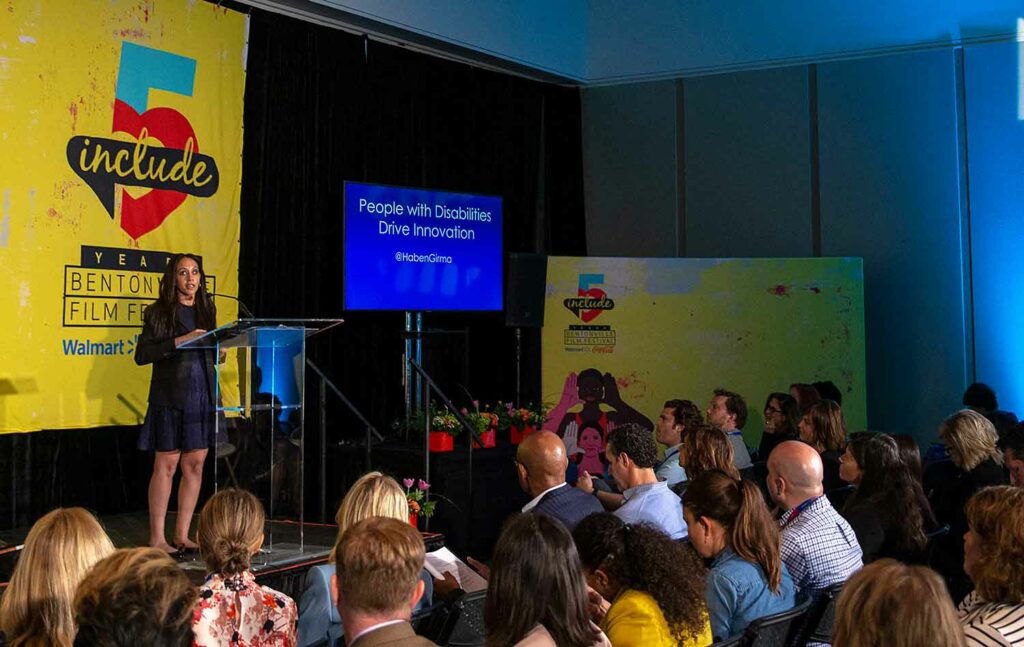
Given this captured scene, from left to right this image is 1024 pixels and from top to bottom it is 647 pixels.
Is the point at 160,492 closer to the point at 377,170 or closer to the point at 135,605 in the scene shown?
the point at 135,605

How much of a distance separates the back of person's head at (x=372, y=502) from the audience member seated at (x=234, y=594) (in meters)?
0.29

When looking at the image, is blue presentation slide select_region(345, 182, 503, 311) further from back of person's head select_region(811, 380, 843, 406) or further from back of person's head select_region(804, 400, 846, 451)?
back of person's head select_region(804, 400, 846, 451)

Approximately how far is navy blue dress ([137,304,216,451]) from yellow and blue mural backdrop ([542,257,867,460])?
3.99 metres

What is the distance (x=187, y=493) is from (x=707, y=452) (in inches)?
89.7

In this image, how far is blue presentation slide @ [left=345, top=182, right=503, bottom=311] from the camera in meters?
7.70

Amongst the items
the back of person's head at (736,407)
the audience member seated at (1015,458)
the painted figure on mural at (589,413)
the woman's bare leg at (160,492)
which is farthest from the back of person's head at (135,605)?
the painted figure on mural at (589,413)

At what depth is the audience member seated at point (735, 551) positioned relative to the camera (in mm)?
2930

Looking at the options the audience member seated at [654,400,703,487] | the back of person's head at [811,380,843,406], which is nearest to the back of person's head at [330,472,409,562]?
the audience member seated at [654,400,703,487]

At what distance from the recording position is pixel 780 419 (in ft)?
21.4

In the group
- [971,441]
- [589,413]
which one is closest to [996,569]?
[971,441]

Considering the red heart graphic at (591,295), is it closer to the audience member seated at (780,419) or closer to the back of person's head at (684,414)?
the audience member seated at (780,419)

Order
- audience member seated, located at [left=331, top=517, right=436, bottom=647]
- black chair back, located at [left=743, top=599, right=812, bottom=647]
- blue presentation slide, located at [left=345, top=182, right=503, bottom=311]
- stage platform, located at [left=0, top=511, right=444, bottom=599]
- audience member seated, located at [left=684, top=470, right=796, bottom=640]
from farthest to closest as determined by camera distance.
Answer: blue presentation slide, located at [left=345, top=182, right=503, bottom=311], stage platform, located at [left=0, top=511, right=444, bottom=599], audience member seated, located at [left=684, top=470, right=796, bottom=640], black chair back, located at [left=743, top=599, right=812, bottom=647], audience member seated, located at [left=331, top=517, right=436, bottom=647]

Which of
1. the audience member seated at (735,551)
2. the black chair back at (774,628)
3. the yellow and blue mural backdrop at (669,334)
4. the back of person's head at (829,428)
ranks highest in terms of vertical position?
the yellow and blue mural backdrop at (669,334)

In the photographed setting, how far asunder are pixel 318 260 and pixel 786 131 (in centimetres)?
424
